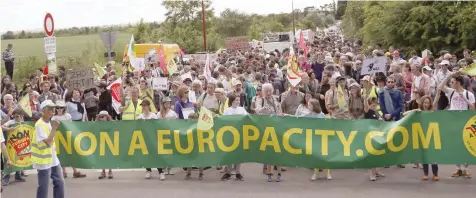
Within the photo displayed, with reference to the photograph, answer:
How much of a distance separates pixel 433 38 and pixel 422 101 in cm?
1752

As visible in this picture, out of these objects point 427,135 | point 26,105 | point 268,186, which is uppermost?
point 26,105

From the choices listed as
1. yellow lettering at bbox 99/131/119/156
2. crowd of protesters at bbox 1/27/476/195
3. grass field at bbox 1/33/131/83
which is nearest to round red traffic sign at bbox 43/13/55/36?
crowd of protesters at bbox 1/27/476/195

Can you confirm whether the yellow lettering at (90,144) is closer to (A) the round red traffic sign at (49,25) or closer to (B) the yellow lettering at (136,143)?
(B) the yellow lettering at (136,143)

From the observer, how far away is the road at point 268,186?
10469 mm

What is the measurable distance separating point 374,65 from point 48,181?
29.6 feet

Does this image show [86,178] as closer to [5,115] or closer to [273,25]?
[5,115]

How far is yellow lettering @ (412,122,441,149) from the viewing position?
35.6 ft

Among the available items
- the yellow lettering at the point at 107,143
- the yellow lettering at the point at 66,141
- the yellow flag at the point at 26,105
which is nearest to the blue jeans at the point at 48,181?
the yellow lettering at the point at 107,143

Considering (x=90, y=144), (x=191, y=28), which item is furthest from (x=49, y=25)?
(x=191, y=28)

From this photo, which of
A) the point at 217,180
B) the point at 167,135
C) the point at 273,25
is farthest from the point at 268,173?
the point at 273,25

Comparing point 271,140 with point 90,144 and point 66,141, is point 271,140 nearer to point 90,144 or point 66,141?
point 90,144

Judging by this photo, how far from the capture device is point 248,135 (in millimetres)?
11516

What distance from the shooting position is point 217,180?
11750 millimetres

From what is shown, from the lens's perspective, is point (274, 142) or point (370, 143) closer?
point (370, 143)
